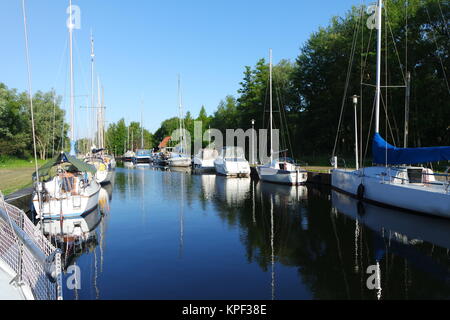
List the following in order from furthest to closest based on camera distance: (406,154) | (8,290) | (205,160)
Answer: (205,160), (406,154), (8,290)

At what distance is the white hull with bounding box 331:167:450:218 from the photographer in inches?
547

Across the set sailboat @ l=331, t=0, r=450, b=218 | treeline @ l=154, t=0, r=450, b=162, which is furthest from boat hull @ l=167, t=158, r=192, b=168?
sailboat @ l=331, t=0, r=450, b=218

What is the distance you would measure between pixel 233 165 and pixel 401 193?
2085 centimetres

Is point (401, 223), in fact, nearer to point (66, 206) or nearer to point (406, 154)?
point (406, 154)

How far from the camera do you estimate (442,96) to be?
29609mm

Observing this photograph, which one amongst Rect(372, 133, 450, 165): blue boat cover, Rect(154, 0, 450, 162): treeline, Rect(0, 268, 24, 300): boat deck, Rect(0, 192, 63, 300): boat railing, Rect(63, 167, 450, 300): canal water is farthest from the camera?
Rect(154, 0, 450, 162): treeline

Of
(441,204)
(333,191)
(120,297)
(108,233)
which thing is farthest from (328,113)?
(120,297)

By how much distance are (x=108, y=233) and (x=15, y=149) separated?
1740 inches

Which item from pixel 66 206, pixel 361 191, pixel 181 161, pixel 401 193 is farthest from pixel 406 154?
pixel 181 161

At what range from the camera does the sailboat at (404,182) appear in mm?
14212

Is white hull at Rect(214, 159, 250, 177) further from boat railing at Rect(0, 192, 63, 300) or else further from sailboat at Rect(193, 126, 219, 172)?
boat railing at Rect(0, 192, 63, 300)

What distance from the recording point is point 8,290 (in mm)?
4957

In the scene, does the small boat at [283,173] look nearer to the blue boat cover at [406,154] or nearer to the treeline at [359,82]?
the treeline at [359,82]

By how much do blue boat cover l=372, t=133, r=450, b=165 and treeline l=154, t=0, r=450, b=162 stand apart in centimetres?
594
